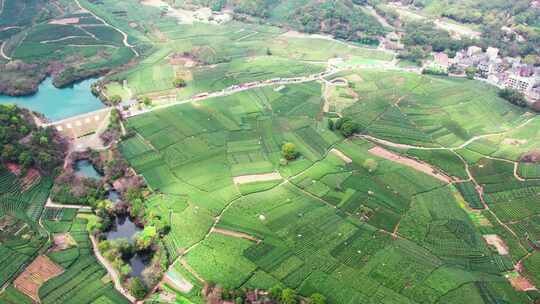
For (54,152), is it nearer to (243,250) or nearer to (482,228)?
(243,250)

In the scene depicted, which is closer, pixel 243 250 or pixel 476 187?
pixel 243 250

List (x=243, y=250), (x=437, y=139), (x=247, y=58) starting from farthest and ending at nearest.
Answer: (x=247, y=58), (x=437, y=139), (x=243, y=250)

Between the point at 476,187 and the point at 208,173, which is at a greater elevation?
the point at 476,187

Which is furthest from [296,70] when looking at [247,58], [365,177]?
[365,177]

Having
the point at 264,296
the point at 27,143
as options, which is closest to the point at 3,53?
the point at 27,143

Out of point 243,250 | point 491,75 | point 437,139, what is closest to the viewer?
point 243,250

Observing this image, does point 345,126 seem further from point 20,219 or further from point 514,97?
point 20,219
